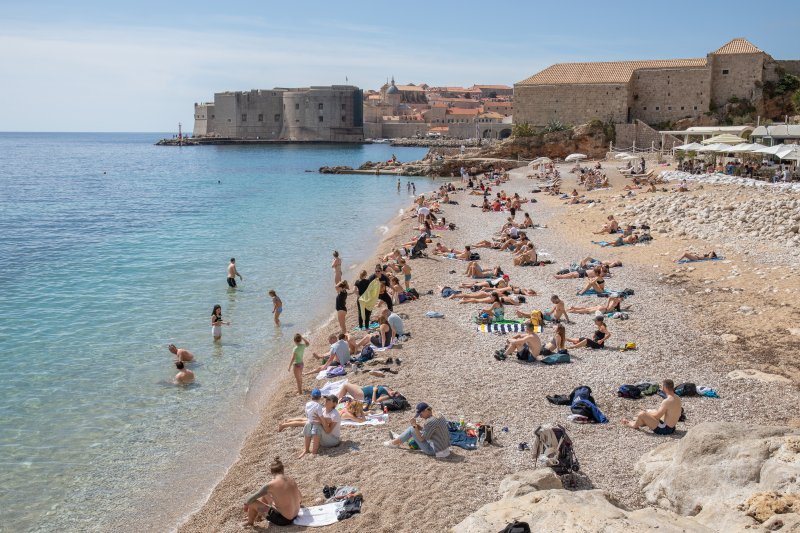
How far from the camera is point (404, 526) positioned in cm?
613

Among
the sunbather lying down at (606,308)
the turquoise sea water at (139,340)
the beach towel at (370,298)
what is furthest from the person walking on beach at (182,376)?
the sunbather lying down at (606,308)

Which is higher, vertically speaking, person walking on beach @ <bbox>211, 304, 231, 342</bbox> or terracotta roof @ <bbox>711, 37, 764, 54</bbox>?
terracotta roof @ <bbox>711, 37, 764, 54</bbox>

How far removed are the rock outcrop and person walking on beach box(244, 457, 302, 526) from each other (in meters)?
1.94

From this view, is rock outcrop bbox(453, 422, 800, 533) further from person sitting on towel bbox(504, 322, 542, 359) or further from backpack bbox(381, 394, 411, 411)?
person sitting on towel bbox(504, 322, 542, 359)

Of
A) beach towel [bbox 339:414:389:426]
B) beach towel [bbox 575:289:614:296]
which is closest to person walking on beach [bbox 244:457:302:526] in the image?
beach towel [bbox 339:414:389:426]

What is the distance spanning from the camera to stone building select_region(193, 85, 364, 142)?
Answer: 341 ft

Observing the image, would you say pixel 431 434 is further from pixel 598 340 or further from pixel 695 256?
pixel 695 256

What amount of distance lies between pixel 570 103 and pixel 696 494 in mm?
44350

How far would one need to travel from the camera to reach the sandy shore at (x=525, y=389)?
265 inches

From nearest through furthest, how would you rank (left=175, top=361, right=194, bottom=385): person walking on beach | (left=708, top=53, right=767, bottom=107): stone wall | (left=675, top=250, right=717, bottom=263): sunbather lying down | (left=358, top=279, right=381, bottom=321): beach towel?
(left=175, top=361, right=194, bottom=385): person walking on beach → (left=358, top=279, right=381, bottom=321): beach towel → (left=675, top=250, right=717, bottom=263): sunbather lying down → (left=708, top=53, right=767, bottom=107): stone wall

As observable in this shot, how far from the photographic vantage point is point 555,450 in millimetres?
6684

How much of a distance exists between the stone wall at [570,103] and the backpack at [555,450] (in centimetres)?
4204

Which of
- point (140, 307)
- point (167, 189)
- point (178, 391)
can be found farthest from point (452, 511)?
point (167, 189)

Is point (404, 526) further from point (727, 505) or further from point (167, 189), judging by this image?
point (167, 189)
